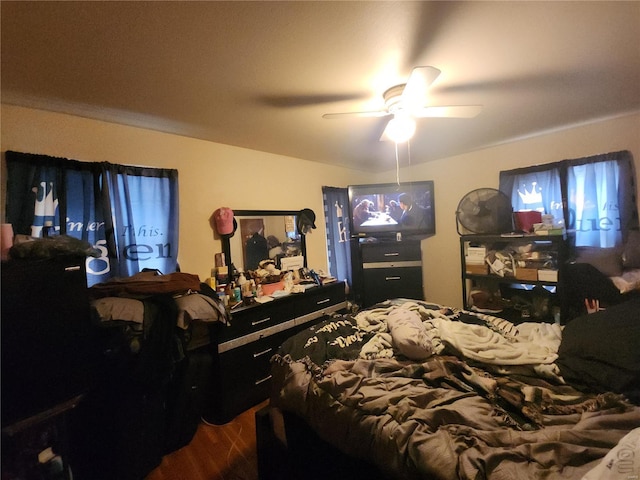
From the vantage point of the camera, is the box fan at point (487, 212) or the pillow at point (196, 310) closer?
the pillow at point (196, 310)

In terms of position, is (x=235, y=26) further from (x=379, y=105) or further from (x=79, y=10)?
(x=379, y=105)

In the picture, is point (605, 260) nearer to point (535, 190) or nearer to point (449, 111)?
point (535, 190)

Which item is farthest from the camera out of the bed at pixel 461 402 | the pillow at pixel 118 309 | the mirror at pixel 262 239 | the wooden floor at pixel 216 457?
the mirror at pixel 262 239

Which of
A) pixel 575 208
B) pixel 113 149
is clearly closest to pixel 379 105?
pixel 113 149

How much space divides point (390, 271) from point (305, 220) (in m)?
1.21

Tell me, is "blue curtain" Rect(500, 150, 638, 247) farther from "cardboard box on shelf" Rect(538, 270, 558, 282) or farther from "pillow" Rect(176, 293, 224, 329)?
"pillow" Rect(176, 293, 224, 329)

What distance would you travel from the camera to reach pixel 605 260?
7.02 ft

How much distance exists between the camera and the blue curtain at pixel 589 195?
7.36 feet

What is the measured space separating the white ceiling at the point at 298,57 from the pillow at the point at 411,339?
1350 mm

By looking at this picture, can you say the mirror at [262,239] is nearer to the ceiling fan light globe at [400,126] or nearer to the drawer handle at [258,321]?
the drawer handle at [258,321]

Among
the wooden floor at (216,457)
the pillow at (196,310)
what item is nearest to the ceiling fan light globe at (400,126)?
the pillow at (196,310)

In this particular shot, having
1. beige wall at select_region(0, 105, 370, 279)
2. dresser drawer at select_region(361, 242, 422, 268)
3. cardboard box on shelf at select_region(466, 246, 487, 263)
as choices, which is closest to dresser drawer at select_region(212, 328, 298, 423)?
beige wall at select_region(0, 105, 370, 279)

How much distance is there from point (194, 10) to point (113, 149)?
53.7 inches

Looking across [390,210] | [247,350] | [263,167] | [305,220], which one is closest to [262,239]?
[305,220]
